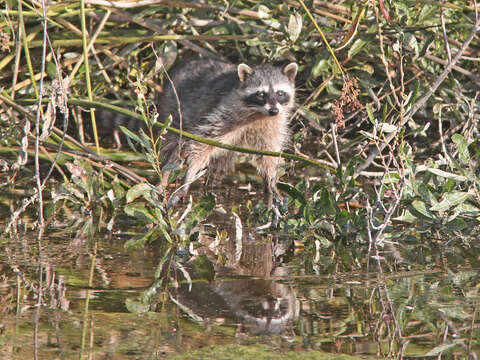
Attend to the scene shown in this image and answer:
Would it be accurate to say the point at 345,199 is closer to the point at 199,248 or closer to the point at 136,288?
the point at 199,248

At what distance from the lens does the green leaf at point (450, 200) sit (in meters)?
3.69

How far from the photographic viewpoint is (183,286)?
9.96ft

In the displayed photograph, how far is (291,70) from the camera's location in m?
5.46

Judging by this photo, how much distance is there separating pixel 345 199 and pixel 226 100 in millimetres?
1806

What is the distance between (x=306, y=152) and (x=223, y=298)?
310 cm

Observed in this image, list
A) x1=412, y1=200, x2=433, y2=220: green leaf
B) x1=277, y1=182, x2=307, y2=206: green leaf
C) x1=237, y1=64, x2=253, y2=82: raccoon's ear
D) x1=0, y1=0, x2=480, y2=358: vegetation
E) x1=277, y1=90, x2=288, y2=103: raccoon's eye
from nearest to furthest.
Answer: x1=0, y1=0, x2=480, y2=358: vegetation
x1=412, y1=200, x2=433, y2=220: green leaf
x1=277, y1=182, x2=307, y2=206: green leaf
x1=237, y1=64, x2=253, y2=82: raccoon's ear
x1=277, y1=90, x2=288, y2=103: raccoon's eye

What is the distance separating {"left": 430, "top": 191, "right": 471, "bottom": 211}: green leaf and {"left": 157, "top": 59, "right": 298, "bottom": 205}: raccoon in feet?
5.68

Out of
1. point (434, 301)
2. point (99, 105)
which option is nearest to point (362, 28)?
point (99, 105)

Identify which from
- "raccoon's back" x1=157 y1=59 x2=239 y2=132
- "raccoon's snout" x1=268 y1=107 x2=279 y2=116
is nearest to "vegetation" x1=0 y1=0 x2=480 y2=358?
"raccoon's back" x1=157 y1=59 x2=239 y2=132

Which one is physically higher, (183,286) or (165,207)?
(165,207)

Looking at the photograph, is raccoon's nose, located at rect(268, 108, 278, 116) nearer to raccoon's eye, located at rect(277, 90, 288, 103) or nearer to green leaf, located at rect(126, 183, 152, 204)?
raccoon's eye, located at rect(277, 90, 288, 103)

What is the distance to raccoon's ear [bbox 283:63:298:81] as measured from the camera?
5406mm

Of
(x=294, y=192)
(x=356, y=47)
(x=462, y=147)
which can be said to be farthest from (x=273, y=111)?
(x=462, y=147)

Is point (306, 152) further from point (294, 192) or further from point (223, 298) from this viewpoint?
point (223, 298)
